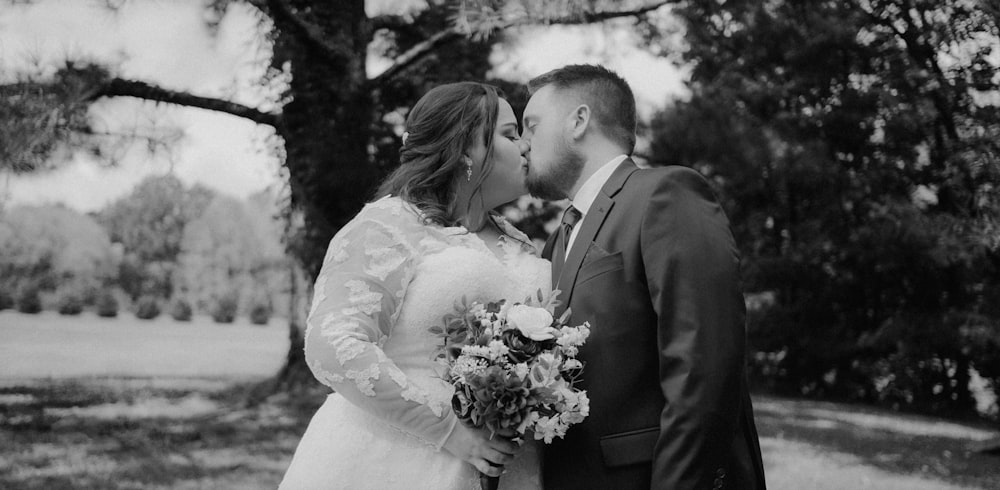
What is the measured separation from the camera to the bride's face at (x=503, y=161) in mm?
2814

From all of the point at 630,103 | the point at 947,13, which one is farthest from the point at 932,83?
the point at 630,103

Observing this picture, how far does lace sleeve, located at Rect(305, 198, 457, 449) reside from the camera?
2.32m

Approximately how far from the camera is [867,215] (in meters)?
13.8

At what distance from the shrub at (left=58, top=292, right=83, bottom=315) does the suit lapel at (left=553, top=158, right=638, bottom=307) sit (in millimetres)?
18097

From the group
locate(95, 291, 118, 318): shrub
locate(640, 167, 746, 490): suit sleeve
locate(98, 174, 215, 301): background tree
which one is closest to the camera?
locate(640, 167, 746, 490): suit sleeve

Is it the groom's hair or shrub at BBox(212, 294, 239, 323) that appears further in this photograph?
shrub at BBox(212, 294, 239, 323)

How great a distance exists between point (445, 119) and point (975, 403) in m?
13.9

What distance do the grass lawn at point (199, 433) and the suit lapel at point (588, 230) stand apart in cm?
436

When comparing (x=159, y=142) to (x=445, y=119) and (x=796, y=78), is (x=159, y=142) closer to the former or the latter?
(x=445, y=119)

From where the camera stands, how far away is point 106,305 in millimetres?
19672

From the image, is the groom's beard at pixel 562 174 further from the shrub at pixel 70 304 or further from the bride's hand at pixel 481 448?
the shrub at pixel 70 304

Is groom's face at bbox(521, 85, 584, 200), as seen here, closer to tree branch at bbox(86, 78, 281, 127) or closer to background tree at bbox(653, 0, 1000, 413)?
tree branch at bbox(86, 78, 281, 127)

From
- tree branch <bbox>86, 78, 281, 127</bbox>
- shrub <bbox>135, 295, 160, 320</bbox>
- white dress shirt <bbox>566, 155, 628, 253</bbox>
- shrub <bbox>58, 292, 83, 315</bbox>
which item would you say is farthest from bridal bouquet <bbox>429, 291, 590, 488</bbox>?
shrub <bbox>135, 295, 160, 320</bbox>

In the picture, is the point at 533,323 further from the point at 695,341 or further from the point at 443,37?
the point at 443,37
